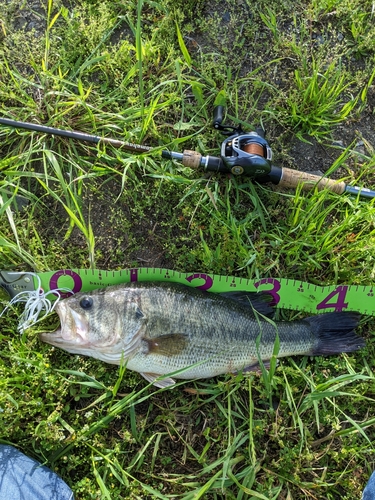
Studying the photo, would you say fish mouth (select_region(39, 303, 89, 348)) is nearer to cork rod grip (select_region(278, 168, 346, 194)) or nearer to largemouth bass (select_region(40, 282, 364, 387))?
largemouth bass (select_region(40, 282, 364, 387))

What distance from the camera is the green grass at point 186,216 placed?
2.99 m

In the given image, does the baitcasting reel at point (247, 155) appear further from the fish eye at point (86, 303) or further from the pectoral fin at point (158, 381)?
the pectoral fin at point (158, 381)

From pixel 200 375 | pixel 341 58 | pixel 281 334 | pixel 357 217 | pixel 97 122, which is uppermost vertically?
pixel 341 58

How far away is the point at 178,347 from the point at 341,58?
296cm

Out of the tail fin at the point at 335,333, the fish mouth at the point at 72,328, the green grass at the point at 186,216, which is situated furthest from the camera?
the tail fin at the point at 335,333

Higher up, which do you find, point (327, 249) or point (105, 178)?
point (105, 178)

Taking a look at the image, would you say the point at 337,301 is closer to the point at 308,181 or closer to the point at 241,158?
the point at 308,181

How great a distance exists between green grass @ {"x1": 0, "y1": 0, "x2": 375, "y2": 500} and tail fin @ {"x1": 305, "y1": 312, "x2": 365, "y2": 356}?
0.35 feet

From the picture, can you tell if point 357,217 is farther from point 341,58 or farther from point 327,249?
point 341,58

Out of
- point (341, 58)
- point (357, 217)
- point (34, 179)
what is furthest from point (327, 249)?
point (34, 179)

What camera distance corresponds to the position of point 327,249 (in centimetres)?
330

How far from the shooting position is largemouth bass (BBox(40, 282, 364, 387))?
9.24 ft

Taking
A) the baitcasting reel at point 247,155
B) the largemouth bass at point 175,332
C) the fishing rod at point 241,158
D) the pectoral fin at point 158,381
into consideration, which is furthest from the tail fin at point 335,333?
the baitcasting reel at point 247,155

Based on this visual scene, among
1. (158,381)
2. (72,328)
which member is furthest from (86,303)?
(158,381)
